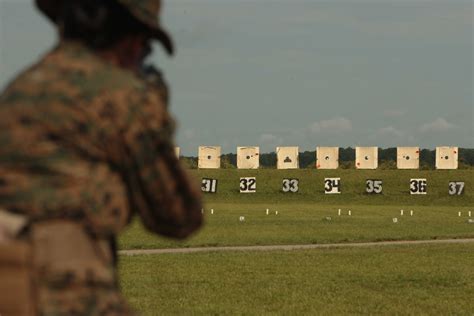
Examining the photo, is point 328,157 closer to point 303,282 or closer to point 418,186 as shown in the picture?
point 418,186

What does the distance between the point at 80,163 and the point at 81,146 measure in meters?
0.06

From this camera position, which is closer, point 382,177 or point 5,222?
point 5,222

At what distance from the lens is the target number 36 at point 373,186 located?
76.2m

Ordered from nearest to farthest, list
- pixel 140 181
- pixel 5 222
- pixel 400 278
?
1. pixel 5 222
2. pixel 140 181
3. pixel 400 278

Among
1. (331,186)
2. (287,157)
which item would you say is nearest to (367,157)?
(287,157)

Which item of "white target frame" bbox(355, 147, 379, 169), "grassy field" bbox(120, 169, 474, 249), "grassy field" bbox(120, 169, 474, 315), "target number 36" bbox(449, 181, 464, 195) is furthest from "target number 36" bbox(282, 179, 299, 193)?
"grassy field" bbox(120, 169, 474, 315)

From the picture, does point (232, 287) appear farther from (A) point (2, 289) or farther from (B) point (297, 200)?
(B) point (297, 200)

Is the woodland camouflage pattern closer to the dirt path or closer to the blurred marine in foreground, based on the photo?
the blurred marine in foreground

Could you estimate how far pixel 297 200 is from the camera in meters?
73.4

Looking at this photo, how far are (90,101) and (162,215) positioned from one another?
53 cm

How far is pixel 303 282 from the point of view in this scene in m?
22.2

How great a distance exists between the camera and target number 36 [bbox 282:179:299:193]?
3017 inches

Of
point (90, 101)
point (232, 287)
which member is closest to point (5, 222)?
point (90, 101)

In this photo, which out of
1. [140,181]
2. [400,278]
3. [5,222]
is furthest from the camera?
[400,278]
